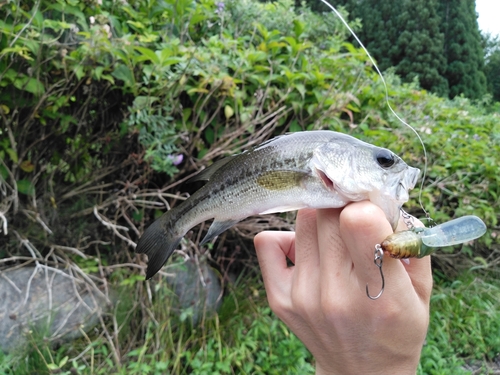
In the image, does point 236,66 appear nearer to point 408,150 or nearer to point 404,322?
point 408,150

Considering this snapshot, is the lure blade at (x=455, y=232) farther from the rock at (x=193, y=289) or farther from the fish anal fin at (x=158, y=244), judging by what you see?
the rock at (x=193, y=289)

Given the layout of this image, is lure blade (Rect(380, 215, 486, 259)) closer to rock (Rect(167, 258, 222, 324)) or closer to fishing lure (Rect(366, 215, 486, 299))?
fishing lure (Rect(366, 215, 486, 299))

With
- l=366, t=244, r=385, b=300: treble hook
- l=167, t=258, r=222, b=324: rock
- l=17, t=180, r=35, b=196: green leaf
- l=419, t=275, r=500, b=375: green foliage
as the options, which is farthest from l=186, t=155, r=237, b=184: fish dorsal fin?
l=419, t=275, r=500, b=375: green foliage

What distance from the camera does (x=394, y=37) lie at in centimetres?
1798

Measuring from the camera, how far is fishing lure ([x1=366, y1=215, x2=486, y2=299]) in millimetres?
918

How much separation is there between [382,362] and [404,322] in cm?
16

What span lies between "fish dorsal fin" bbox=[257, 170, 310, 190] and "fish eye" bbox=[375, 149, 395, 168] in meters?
0.20

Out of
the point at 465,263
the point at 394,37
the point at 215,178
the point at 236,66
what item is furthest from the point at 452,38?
the point at 215,178

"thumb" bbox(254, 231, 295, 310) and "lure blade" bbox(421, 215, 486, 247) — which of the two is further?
"thumb" bbox(254, 231, 295, 310)

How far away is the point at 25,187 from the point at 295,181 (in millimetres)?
2163

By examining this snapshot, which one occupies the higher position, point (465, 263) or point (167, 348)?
point (465, 263)

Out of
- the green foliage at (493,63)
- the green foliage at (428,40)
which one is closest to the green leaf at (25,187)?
the green foliage at (428,40)

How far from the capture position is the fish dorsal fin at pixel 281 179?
1.19 meters

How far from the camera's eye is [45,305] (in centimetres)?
255
